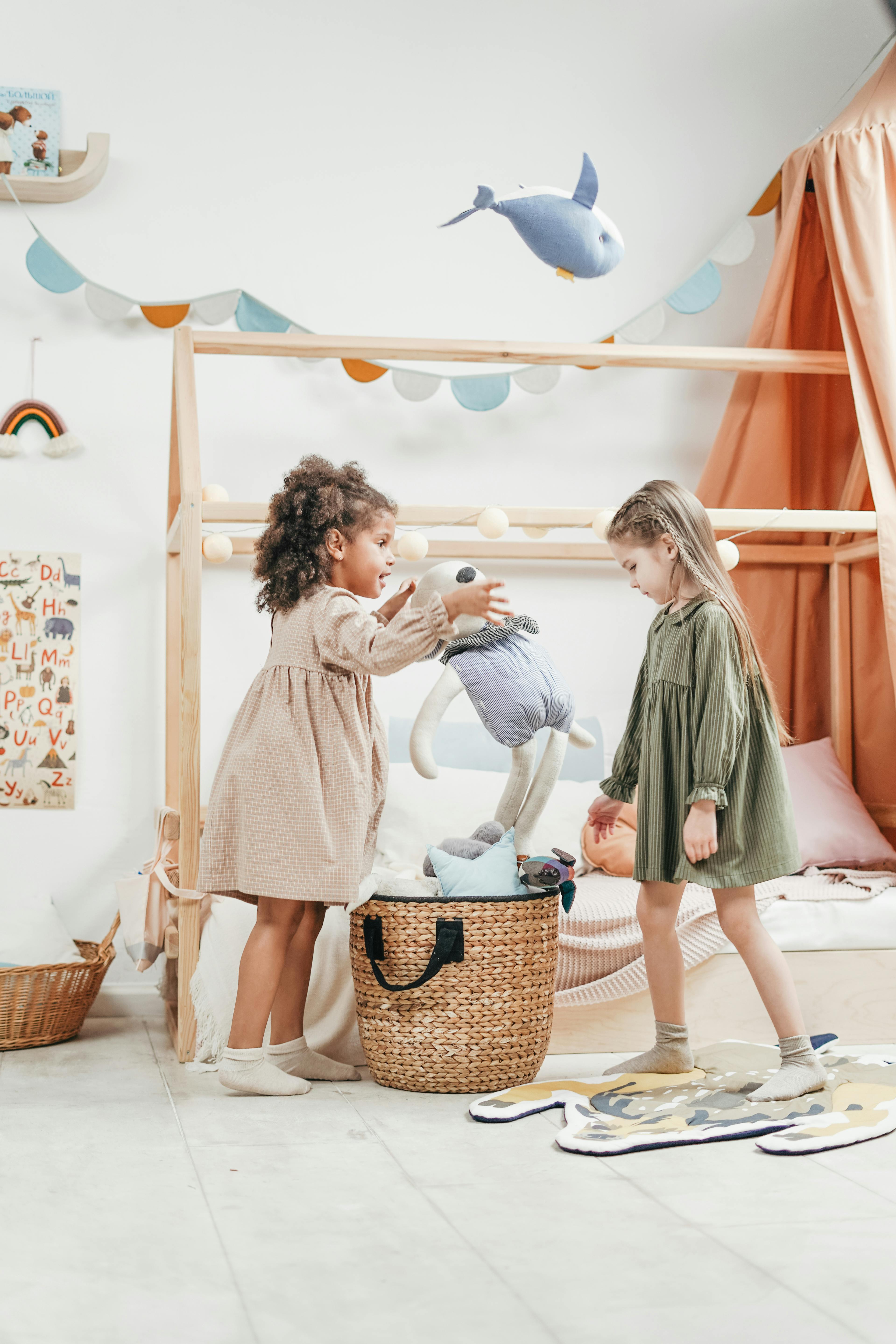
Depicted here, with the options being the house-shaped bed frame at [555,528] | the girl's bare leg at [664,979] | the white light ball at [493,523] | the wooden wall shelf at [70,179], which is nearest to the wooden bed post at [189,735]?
the house-shaped bed frame at [555,528]

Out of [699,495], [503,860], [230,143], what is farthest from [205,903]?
[230,143]

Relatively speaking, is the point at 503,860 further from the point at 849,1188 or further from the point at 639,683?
the point at 849,1188

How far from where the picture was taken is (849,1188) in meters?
1.40

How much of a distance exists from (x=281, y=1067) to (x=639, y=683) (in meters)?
0.85

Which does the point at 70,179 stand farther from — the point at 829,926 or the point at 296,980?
the point at 829,926

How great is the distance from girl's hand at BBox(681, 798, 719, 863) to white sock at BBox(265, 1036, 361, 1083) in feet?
2.19

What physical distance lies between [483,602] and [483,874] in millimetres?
497

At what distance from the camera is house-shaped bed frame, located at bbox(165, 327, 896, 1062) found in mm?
2031

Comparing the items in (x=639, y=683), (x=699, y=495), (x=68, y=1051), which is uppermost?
(x=699, y=495)

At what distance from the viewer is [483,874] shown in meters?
1.93

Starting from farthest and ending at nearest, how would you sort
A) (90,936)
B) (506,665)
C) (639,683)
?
(90,936) < (639,683) < (506,665)

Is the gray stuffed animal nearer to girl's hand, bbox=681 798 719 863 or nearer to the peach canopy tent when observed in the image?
girl's hand, bbox=681 798 719 863

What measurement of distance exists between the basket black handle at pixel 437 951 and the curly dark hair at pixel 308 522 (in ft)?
1.79

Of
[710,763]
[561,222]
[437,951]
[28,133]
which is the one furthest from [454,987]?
[28,133]
